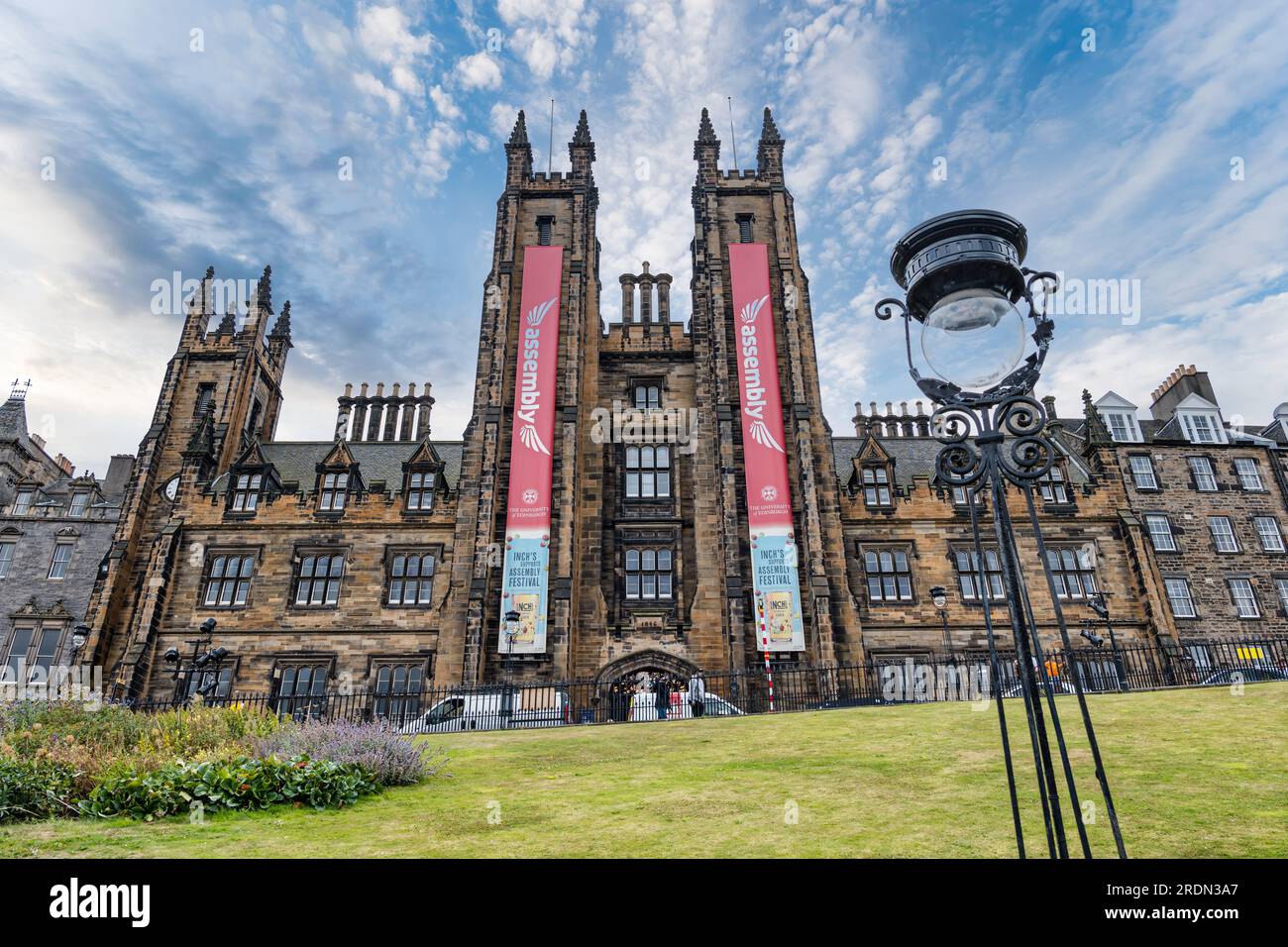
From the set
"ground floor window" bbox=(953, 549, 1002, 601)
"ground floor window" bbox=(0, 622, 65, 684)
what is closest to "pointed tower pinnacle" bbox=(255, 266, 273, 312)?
"ground floor window" bbox=(0, 622, 65, 684)

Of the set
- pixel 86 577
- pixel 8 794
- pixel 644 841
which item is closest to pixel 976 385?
pixel 644 841

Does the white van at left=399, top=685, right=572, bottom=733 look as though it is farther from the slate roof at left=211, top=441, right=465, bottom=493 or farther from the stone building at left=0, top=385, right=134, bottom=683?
the stone building at left=0, top=385, right=134, bottom=683

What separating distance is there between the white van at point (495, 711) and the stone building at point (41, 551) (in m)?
21.0

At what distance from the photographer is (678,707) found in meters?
22.0

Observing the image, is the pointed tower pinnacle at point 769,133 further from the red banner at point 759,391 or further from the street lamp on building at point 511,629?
the street lamp on building at point 511,629

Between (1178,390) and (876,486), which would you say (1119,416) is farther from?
(876,486)

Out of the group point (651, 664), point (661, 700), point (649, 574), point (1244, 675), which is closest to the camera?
point (661, 700)

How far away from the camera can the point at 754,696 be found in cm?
2339

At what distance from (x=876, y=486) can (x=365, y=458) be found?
25234mm

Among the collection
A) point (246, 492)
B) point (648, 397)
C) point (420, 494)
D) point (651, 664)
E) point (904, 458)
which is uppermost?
point (648, 397)

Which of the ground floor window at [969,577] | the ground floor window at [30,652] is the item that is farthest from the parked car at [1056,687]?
the ground floor window at [30,652]

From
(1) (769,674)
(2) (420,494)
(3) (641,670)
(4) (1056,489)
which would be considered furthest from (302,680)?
(4) (1056,489)
